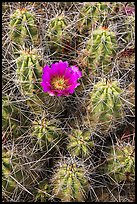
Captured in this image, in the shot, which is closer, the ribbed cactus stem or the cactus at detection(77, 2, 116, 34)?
the ribbed cactus stem

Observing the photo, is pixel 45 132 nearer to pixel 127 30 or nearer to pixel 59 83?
pixel 59 83

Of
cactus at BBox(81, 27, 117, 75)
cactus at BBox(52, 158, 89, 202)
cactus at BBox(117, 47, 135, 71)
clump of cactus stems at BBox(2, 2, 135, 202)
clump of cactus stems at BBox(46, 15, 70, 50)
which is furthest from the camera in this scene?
cactus at BBox(117, 47, 135, 71)

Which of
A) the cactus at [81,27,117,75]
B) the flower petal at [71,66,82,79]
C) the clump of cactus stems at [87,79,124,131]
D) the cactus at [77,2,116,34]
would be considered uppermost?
the cactus at [77,2,116,34]

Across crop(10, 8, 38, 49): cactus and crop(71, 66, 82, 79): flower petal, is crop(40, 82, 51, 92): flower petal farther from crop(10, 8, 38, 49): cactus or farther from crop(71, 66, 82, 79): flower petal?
crop(10, 8, 38, 49): cactus

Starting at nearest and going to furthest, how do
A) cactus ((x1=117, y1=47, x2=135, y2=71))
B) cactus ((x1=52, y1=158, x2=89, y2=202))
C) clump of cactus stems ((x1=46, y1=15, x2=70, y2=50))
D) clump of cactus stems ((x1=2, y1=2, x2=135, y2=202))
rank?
cactus ((x1=52, y1=158, x2=89, y2=202))
clump of cactus stems ((x1=2, y1=2, x2=135, y2=202))
clump of cactus stems ((x1=46, y1=15, x2=70, y2=50))
cactus ((x1=117, y1=47, x2=135, y2=71))

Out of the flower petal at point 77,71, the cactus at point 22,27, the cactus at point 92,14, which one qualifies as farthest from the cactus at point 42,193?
the cactus at point 92,14

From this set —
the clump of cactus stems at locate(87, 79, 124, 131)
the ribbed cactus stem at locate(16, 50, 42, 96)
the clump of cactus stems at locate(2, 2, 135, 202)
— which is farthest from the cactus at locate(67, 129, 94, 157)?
the ribbed cactus stem at locate(16, 50, 42, 96)

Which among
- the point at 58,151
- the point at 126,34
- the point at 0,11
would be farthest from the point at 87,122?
the point at 0,11

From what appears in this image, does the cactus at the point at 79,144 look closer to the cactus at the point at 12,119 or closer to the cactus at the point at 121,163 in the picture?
the cactus at the point at 121,163
